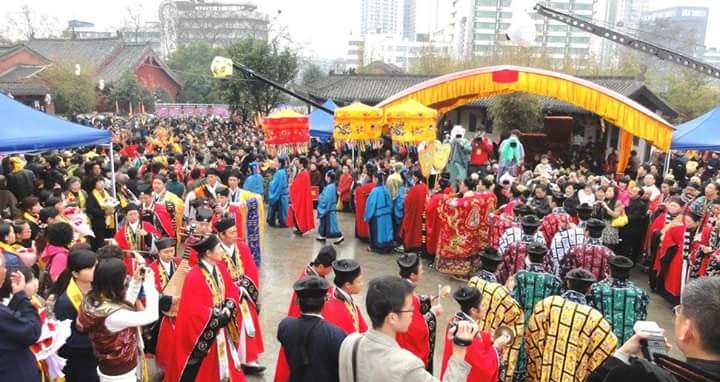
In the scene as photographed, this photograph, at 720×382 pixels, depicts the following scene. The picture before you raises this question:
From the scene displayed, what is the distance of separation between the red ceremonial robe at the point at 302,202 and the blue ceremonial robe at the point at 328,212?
419 millimetres

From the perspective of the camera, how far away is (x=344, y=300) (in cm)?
344

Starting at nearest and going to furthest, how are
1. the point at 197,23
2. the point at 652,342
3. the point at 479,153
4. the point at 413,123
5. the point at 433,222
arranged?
the point at 652,342
the point at 433,222
the point at 413,123
the point at 479,153
the point at 197,23

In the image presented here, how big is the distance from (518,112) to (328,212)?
9677 mm

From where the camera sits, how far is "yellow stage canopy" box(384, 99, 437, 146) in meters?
10.0

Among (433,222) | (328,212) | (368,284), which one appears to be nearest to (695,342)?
(368,284)

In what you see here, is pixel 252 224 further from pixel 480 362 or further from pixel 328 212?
pixel 480 362

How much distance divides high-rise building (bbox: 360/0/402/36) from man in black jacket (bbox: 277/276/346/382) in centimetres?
18982

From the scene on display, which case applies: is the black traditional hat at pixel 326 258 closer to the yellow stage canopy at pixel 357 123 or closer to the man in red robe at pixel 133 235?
the man in red robe at pixel 133 235

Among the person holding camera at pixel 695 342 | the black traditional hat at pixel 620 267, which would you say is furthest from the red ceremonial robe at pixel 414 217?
the person holding camera at pixel 695 342

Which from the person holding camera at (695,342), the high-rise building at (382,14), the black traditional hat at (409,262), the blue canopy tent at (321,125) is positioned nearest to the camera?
the person holding camera at (695,342)

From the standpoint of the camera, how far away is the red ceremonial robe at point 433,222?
327 inches

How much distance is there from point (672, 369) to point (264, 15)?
74.6 meters

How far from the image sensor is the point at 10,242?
15.3ft

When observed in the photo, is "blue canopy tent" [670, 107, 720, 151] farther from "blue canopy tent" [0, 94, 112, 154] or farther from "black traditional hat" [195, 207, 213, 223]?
"blue canopy tent" [0, 94, 112, 154]
